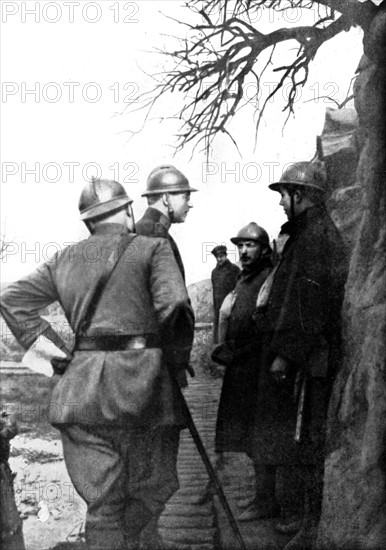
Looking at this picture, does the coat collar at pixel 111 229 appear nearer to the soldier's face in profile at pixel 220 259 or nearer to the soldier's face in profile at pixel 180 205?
the soldier's face in profile at pixel 180 205

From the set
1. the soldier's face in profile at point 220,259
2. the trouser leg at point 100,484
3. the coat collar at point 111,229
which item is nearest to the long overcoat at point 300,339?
the soldier's face in profile at point 220,259

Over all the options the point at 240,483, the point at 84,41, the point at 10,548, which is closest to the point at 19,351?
the point at 10,548

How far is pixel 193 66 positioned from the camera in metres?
4.29

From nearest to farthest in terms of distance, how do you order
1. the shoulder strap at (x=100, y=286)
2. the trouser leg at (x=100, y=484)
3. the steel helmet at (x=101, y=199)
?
the trouser leg at (x=100, y=484) → the shoulder strap at (x=100, y=286) → the steel helmet at (x=101, y=199)

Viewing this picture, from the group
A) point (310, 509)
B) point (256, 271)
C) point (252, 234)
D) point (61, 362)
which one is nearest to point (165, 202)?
point (252, 234)

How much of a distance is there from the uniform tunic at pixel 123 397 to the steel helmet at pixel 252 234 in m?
0.39

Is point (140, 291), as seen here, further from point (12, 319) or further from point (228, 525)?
point (228, 525)

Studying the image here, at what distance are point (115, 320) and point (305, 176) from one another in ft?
3.97

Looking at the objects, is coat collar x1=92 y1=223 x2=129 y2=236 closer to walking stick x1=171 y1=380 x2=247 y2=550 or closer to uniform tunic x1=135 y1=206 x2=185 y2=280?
uniform tunic x1=135 y1=206 x2=185 y2=280

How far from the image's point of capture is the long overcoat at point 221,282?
415 centimetres

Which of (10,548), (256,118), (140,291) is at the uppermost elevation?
(256,118)

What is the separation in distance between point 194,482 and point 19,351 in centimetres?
110

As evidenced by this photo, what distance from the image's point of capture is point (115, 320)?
3967 millimetres

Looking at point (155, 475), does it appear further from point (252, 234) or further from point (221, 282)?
point (252, 234)
